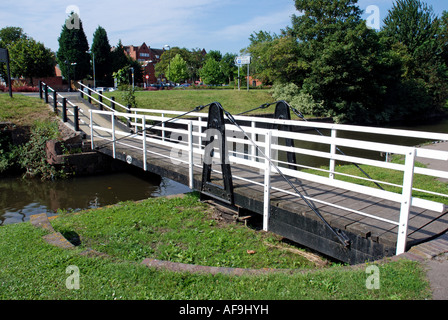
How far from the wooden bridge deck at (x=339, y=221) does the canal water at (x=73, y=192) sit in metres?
4.67

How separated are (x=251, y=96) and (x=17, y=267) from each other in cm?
3618

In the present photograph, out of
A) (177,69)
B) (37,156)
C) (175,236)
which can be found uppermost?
(177,69)

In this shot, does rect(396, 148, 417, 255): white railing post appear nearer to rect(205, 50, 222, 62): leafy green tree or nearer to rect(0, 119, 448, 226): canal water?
rect(0, 119, 448, 226): canal water

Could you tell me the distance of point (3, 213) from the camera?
8.87m

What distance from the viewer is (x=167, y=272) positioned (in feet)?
12.5

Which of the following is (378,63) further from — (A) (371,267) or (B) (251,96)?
(A) (371,267)

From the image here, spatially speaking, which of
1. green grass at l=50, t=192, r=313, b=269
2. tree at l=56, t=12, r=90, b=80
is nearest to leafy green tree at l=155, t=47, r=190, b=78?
tree at l=56, t=12, r=90, b=80

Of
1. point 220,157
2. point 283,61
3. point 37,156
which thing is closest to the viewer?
point 220,157

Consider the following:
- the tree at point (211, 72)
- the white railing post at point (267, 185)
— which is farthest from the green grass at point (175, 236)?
the tree at point (211, 72)

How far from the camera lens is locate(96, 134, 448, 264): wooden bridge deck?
409 centimetres

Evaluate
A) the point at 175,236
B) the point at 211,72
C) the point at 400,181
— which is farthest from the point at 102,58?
the point at 175,236

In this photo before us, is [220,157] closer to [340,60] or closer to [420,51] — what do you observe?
[340,60]

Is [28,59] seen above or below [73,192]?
above

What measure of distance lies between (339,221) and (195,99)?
1166 inches
